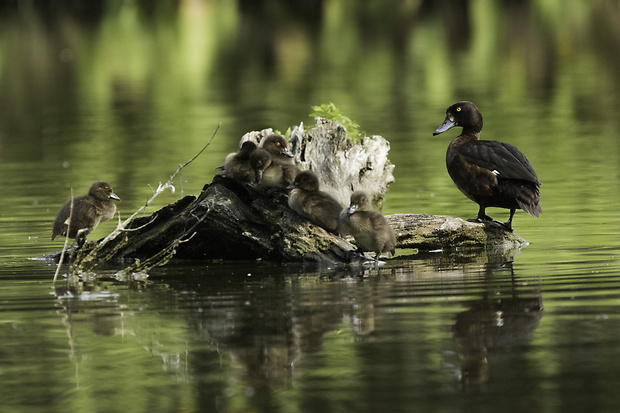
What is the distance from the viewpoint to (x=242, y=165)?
962cm

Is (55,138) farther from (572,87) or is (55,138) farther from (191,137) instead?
(572,87)

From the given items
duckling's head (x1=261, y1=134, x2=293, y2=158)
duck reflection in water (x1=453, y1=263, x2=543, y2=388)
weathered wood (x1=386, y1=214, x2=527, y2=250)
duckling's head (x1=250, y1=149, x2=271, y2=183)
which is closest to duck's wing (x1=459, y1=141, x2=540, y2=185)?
weathered wood (x1=386, y1=214, x2=527, y2=250)

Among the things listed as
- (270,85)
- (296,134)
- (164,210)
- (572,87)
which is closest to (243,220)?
(164,210)

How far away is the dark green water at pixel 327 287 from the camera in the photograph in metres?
5.31

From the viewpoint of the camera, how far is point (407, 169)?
48.0 feet

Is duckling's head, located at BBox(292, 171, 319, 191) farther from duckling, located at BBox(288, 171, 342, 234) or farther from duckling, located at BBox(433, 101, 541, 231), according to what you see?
duckling, located at BBox(433, 101, 541, 231)

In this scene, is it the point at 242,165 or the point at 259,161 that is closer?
the point at 259,161

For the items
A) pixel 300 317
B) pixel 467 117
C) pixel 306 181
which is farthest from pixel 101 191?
pixel 300 317

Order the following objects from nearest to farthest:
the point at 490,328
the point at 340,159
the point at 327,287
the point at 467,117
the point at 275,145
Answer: the point at 490,328
the point at 327,287
the point at 275,145
the point at 340,159
the point at 467,117

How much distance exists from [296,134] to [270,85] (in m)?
20.7

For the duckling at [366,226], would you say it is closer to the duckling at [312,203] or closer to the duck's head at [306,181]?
the duckling at [312,203]

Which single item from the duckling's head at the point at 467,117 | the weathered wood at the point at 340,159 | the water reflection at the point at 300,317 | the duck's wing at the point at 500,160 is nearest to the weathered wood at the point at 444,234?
the duck's wing at the point at 500,160

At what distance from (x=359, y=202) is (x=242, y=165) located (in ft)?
4.36

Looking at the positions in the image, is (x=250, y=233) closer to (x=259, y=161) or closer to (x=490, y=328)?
(x=259, y=161)
